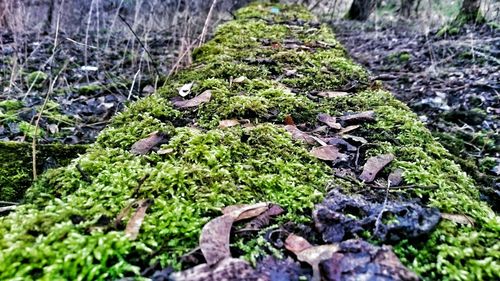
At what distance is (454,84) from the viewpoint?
13.8 ft

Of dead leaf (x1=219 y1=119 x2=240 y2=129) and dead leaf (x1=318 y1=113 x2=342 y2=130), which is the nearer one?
dead leaf (x1=219 y1=119 x2=240 y2=129)

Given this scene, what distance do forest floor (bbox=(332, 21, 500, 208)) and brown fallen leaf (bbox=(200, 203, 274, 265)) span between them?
1389mm

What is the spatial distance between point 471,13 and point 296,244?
690cm

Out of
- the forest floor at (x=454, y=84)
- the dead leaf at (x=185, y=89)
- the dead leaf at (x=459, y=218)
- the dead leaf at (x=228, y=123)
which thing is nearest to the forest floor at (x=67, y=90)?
the dead leaf at (x=185, y=89)

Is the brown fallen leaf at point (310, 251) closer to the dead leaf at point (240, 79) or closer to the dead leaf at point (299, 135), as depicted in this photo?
the dead leaf at point (299, 135)

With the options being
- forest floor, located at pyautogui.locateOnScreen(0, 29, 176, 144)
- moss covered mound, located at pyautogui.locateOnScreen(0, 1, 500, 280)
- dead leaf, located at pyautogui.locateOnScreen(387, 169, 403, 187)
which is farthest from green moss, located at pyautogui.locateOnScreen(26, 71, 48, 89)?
dead leaf, located at pyautogui.locateOnScreen(387, 169, 403, 187)

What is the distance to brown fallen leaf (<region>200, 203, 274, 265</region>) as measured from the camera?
3.21ft

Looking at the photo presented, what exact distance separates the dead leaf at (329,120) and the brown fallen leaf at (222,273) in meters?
1.04

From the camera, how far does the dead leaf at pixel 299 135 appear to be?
1685 millimetres

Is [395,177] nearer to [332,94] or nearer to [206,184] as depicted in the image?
[206,184]

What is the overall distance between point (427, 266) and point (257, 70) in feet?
5.95

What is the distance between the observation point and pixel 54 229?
3.24ft

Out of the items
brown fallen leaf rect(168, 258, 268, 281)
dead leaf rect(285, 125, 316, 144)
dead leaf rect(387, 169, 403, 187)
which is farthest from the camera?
dead leaf rect(285, 125, 316, 144)

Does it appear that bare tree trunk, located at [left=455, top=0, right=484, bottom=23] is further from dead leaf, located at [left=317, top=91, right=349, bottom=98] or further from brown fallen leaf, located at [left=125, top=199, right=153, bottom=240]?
brown fallen leaf, located at [left=125, top=199, right=153, bottom=240]
